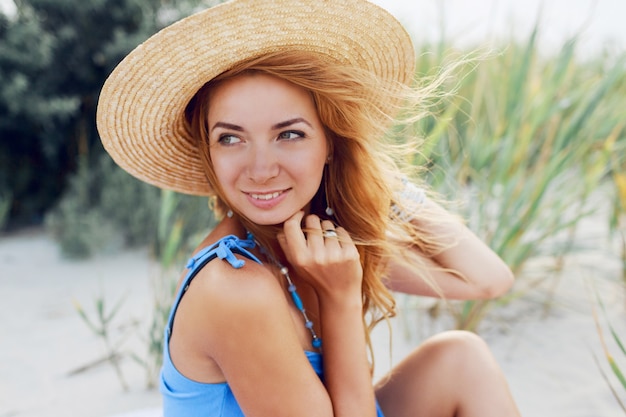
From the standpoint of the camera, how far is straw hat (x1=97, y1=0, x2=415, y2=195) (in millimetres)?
1358

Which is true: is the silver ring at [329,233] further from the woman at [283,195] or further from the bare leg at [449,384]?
the bare leg at [449,384]

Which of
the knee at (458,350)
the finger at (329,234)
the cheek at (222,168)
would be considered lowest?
the knee at (458,350)

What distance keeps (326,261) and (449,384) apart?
58 centimetres

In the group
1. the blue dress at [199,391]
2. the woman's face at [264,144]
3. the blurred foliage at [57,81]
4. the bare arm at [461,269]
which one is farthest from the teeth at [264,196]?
the blurred foliage at [57,81]

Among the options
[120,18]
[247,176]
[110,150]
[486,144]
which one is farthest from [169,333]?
[120,18]

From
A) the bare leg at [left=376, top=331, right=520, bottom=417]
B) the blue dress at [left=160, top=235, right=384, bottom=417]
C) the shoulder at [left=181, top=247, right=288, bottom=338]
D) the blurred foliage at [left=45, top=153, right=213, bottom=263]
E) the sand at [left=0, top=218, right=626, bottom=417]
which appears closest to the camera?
the shoulder at [left=181, top=247, right=288, bottom=338]

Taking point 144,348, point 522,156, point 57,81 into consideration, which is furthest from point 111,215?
point 522,156

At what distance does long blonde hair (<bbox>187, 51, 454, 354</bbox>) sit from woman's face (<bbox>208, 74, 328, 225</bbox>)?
0.13ft

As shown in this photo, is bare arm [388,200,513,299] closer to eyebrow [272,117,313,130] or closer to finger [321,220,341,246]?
finger [321,220,341,246]

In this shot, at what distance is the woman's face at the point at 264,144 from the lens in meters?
1.40

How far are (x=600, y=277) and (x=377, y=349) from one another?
1525 mm

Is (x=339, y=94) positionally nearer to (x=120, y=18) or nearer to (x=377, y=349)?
(x=377, y=349)

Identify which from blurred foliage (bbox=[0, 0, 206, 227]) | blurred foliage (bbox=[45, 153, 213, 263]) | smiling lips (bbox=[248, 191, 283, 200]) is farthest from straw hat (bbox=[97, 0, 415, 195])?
blurred foliage (bbox=[0, 0, 206, 227])

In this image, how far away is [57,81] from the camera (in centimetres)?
549
